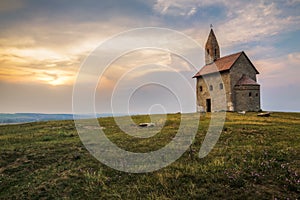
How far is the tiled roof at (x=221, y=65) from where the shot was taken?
48250 millimetres

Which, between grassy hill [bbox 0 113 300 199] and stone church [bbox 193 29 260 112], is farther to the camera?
stone church [bbox 193 29 260 112]

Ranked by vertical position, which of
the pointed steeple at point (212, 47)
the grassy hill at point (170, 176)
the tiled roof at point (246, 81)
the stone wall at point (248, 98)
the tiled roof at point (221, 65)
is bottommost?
the grassy hill at point (170, 176)

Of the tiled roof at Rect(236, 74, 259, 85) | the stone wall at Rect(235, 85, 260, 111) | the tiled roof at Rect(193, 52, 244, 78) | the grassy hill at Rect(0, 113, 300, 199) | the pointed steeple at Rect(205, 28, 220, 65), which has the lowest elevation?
the grassy hill at Rect(0, 113, 300, 199)

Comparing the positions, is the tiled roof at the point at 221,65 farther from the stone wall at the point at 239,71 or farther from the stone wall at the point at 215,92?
the stone wall at the point at 215,92

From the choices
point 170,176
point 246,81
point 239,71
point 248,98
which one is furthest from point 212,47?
point 170,176

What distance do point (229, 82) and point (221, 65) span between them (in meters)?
5.18

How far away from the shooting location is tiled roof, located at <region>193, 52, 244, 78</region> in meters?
48.2

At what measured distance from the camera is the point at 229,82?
155 feet

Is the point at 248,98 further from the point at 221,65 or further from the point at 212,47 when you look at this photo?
the point at 212,47

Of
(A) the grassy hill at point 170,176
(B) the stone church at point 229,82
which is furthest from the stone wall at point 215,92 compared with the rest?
(A) the grassy hill at point 170,176

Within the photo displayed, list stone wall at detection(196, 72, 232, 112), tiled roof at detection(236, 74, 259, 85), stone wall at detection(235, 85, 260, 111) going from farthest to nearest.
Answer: stone wall at detection(196, 72, 232, 112)
tiled roof at detection(236, 74, 259, 85)
stone wall at detection(235, 85, 260, 111)

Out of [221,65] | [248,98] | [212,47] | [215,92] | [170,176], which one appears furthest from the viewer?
[212,47]

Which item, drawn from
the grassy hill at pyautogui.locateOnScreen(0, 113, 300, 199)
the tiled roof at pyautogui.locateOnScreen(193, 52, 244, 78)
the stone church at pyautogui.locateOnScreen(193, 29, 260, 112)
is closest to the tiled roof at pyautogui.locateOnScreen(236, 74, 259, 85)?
the stone church at pyautogui.locateOnScreen(193, 29, 260, 112)

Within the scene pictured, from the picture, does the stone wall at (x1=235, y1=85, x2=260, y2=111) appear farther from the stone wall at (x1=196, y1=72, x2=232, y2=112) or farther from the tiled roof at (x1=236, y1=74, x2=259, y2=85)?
the stone wall at (x1=196, y1=72, x2=232, y2=112)
